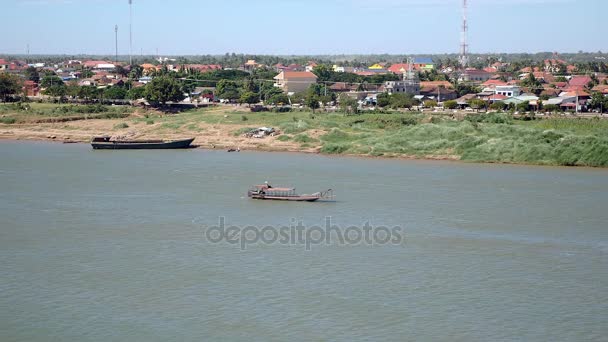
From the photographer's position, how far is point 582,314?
551 inches

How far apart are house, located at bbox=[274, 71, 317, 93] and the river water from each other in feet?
104

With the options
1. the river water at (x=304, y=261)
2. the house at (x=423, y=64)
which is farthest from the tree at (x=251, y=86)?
the house at (x=423, y=64)

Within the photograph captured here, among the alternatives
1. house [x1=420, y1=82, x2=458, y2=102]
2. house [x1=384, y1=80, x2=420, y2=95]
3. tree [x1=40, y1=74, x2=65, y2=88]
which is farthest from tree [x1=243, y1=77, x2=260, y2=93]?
tree [x1=40, y1=74, x2=65, y2=88]

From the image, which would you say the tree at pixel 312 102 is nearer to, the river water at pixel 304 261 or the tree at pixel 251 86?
the tree at pixel 251 86

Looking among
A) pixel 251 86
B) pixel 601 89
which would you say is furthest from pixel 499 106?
pixel 251 86

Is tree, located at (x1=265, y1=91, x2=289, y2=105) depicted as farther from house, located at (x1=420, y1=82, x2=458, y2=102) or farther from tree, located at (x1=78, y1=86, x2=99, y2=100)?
tree, located at (x1=78, y1=86, x2=99, y2=100)

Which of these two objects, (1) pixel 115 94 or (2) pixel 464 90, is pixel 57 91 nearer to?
(1) pixel 115 94

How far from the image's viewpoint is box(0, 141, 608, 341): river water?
1341 cm

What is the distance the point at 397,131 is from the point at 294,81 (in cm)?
2450

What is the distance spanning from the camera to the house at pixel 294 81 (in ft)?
192

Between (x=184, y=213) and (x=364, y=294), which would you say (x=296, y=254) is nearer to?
(x=364, y=294)

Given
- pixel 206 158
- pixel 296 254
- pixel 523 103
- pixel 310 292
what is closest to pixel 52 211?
pixel 296 254

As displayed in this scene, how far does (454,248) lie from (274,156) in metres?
15.5

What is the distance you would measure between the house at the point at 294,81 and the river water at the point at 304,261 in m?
31.8
